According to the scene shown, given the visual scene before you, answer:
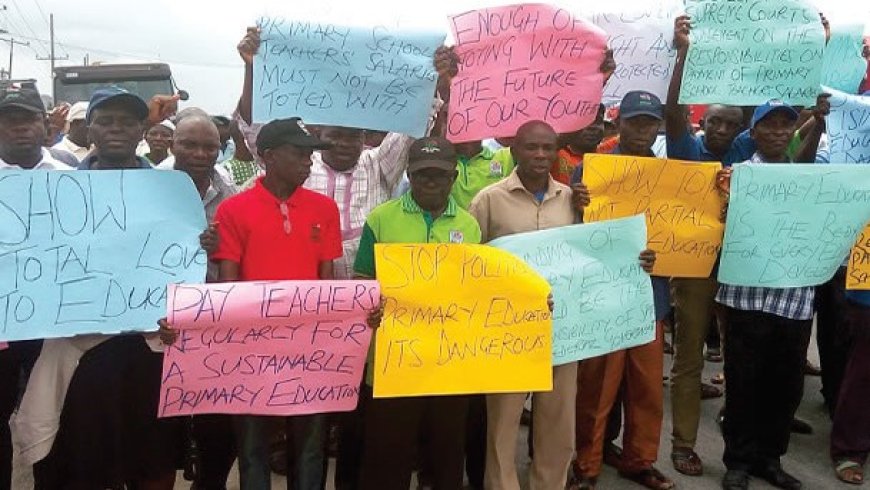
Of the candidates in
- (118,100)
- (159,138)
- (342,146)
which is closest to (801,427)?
(342,146)

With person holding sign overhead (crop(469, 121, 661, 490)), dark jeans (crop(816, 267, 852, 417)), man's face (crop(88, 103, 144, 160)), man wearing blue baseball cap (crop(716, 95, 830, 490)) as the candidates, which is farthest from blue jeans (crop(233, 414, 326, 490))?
dark jeans (crop(816, 267, 852, 417))

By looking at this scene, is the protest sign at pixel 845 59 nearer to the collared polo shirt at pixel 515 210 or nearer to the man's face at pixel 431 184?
the collared polo shirt at pixel 515 210

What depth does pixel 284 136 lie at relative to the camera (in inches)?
127

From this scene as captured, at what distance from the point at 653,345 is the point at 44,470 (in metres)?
3.10

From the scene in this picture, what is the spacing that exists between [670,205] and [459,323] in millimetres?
1412

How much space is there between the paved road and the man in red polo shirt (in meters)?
1.02

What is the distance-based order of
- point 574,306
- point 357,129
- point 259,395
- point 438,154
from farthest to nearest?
point 357,129, point 574,306, point 438,154, point 259,395

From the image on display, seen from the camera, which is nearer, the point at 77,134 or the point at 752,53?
the point at 752,53

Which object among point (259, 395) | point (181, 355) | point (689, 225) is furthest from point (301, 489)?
point (689, 225)

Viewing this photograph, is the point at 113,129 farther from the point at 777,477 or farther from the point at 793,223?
the point at 777,477

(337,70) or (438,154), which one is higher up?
(337,70)

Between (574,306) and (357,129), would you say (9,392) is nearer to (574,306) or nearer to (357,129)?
(357,129)

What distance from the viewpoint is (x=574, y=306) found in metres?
3.60

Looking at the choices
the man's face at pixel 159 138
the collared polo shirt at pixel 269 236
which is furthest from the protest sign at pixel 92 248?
the man's face at pixel 159 138
